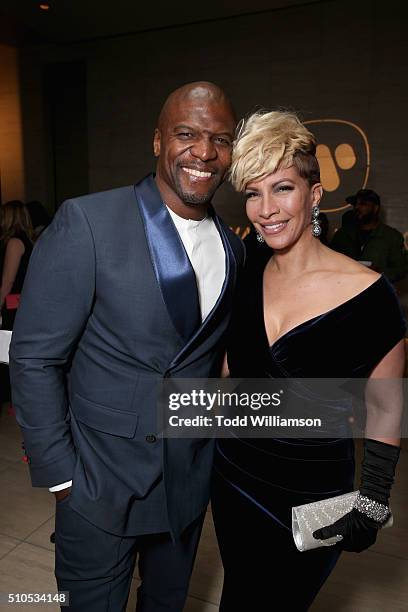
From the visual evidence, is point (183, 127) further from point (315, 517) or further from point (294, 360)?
point (315, 517)

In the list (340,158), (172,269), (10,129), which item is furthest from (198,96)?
(10,129)

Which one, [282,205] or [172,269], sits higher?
[282,205]

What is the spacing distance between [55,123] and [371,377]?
306 inches

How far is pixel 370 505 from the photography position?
1.28 meters

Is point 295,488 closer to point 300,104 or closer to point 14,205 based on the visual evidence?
point 14,205

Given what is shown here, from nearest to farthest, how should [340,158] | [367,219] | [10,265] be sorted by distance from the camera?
1. [10,265]
2. [367,219]
3. [340,158]

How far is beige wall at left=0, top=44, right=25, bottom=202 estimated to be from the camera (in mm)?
7797

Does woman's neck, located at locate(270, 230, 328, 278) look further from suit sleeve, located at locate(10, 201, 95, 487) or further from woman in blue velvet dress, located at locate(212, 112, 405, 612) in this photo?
suit sleeve, located at locate(10, 201, 95, 487)

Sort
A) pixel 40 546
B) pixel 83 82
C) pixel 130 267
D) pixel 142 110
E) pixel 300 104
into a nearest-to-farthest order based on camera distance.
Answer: pixel 130 267 < pixel 40 546 < pixel 300 104 < pixel 142 110 < pixel 83 82

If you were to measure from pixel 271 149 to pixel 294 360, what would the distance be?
0.55 metres

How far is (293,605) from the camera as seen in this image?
1342 millimetres

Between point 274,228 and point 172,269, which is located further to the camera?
point 274,228

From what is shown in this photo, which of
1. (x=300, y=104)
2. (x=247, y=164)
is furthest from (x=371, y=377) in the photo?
(x=300, y=104)

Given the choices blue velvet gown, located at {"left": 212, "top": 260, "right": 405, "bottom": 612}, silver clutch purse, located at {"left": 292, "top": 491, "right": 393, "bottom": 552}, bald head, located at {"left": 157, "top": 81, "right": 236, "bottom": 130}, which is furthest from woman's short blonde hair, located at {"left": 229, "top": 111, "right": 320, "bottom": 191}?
silver clutch purse, located at {"left": 292, "top": 491, "right": 393, "bottom": 552}
